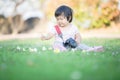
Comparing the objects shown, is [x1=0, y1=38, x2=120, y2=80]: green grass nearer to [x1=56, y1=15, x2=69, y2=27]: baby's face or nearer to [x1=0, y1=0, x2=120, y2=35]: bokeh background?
[x1=56, y1=15, x2=69, y2=27]: baby's face

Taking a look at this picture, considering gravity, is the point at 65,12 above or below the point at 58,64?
above

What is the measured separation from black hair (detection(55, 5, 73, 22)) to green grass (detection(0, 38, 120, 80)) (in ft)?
1.04

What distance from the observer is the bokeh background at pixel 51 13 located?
3836mm

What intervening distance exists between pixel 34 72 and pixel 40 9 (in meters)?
0.99

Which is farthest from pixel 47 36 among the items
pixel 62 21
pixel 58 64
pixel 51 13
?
pixel 58 64

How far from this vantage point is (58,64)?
309 centimetres

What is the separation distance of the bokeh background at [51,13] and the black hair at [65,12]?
0.16 meters

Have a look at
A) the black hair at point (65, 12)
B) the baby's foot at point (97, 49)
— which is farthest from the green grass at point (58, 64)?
the black hair at point (65, 12)

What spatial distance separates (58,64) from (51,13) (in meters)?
0.82

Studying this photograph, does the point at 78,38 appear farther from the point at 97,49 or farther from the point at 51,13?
the point at 51,13

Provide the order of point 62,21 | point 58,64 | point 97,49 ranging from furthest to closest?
1. point 62,21
2. point 97,49
3. point 58,64

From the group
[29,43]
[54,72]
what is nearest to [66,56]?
[54,72]

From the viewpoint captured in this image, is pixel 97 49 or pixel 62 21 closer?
pixel 97 49

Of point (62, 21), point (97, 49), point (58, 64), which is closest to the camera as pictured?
point (58, 64)
